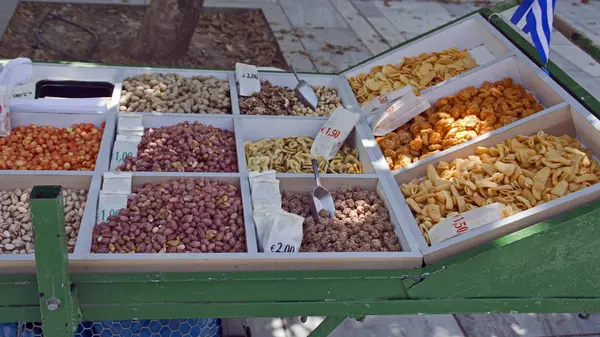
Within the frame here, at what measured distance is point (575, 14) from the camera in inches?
350

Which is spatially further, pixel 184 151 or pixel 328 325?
pixel 184 151

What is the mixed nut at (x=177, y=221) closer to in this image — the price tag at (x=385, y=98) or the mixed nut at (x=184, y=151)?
the mixed nut at (x=184, y=151)

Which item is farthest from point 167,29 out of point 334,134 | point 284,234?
point 284,234

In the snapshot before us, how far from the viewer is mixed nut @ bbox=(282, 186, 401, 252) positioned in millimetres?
2391

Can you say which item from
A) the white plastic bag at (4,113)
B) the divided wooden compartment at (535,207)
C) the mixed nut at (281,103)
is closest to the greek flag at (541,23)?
the divided wooden compartment at (535,207)

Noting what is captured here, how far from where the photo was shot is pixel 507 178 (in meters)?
2.61

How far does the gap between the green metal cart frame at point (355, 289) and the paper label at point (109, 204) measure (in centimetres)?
43

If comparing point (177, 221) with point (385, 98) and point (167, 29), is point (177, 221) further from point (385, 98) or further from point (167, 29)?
point (167, 29)

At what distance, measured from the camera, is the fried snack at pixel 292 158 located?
9.69 ft

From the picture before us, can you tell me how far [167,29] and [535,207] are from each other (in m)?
4.04

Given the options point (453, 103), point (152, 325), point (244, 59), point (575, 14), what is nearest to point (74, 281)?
point (152, 325)

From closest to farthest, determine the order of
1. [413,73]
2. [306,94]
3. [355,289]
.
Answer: [355,289], [306,94], [413,73]

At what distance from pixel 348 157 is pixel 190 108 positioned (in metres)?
0.93

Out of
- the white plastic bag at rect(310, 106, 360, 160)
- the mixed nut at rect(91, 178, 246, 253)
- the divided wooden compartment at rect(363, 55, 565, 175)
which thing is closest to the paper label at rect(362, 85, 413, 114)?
the divided wooden compartment at rect(363, 55, 565, 175)
